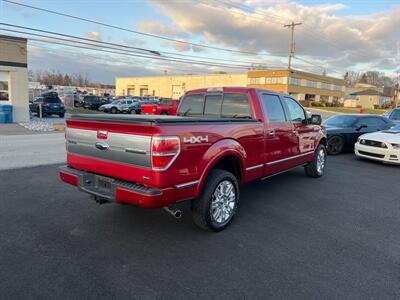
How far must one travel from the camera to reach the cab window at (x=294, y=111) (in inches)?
247

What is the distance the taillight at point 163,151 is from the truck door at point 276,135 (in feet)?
7.58

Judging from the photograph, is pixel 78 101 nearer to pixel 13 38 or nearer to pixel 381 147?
pixel 13 38

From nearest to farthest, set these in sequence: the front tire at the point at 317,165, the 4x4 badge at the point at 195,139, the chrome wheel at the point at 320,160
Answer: the 4x4 badge at the point at 195,139 → the front tire at the point at 317,165 → the chrome wheel at the point at 320,160

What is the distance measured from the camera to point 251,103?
5242mm

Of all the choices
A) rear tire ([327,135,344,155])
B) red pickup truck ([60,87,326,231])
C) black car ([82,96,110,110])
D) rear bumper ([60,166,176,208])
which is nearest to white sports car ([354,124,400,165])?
rear tire ([327,135,344,155])

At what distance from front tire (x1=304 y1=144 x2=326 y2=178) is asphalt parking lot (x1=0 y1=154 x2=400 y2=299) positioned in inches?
57.1

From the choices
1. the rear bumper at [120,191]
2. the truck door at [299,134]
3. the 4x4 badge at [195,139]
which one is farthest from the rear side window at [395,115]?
the rear bumper at [120,191]

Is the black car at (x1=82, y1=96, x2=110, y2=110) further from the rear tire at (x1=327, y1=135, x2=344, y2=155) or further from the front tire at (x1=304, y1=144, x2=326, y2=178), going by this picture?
the front tire at (x1=304, y1=144, x2=326, y2=178)

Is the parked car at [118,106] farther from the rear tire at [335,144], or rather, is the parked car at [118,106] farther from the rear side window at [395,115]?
the rear tire at [335,144]

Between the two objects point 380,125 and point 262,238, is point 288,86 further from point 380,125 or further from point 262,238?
point 262,238

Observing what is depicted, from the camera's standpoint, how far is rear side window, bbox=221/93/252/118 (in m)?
5.30

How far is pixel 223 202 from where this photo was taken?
4441mm

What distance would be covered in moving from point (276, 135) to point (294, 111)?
1199mm

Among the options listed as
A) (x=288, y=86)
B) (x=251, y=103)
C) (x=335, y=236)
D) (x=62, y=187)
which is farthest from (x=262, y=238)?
(x=288, y=86)
